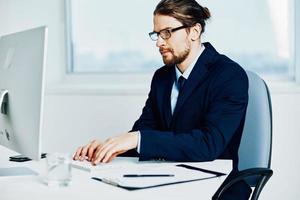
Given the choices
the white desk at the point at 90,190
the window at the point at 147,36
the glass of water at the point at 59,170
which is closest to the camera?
the white desk at the point at 90,190

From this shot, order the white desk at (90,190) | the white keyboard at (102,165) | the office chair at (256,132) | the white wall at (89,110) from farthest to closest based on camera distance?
the white wall at (89,110), the office chair at (256,132), the white keyboard at (102,165), the white desk at (90,190)

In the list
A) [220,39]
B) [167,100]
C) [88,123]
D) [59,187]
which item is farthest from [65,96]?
[59,187]

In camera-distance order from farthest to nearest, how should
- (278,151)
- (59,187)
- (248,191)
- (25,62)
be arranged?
(278,151) → (248,191) → (25,62) → (59,187)

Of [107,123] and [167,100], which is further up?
[167,100]

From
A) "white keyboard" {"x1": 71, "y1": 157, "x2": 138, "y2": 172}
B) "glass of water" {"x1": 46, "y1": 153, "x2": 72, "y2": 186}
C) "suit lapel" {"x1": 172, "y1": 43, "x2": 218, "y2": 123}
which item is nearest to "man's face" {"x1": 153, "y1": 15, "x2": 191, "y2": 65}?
"suit lapel" {"x1": 172, "y1": 43, "x2": 218, "y2": 123}

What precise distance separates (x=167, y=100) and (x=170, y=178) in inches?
25.2

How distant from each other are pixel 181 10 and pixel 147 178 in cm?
85

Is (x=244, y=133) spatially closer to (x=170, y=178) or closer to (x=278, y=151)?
(x=170, y=178)

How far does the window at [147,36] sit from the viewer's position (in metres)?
2.75

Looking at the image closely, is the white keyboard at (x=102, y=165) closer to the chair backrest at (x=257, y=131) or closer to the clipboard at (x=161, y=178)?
the clipboard at (x=161, y=178)

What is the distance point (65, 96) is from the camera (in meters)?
2.95

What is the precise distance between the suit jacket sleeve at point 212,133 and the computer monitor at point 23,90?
14.6 inches

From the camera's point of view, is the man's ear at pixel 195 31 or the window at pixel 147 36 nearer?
the man's ear at pixel 195 31

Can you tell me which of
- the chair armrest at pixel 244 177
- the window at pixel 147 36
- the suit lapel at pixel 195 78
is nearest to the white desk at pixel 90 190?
the chair armrest at pixel 244 177
